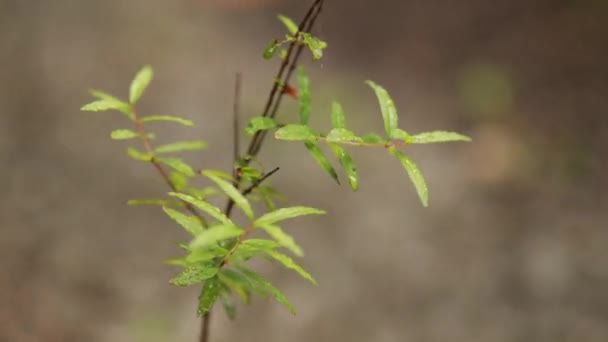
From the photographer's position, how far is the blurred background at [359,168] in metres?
3.01

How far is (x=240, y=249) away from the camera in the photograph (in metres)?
1.13

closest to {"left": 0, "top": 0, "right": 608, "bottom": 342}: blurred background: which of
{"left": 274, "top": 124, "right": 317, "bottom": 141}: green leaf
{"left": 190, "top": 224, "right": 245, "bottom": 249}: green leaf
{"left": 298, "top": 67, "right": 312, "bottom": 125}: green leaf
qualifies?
{"left": 298, "top": 67, "right": 312, "bottom": 125}: green leaf

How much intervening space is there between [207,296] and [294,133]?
353 mm

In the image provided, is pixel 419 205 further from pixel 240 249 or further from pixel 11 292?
pixel 240 249

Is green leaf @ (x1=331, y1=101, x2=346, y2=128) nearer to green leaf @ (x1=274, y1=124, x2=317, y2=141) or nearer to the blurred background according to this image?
green leaf @ (x1=274, y1=124, x2=317, y2=141)

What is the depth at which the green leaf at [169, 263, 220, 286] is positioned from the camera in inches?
44.0

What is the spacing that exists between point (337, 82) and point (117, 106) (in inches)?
126

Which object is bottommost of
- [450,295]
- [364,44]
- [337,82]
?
[450,295]

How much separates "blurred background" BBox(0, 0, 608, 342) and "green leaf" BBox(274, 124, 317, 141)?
2002 mm

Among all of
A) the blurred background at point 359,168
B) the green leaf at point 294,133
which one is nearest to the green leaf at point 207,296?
the green leaf at point 294,133

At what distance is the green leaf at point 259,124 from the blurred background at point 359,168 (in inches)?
77.1

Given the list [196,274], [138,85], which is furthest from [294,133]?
[138,85]

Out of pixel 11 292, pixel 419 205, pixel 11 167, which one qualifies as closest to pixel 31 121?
pixel 11 167

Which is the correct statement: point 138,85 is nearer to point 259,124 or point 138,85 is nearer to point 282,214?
point 259,124
